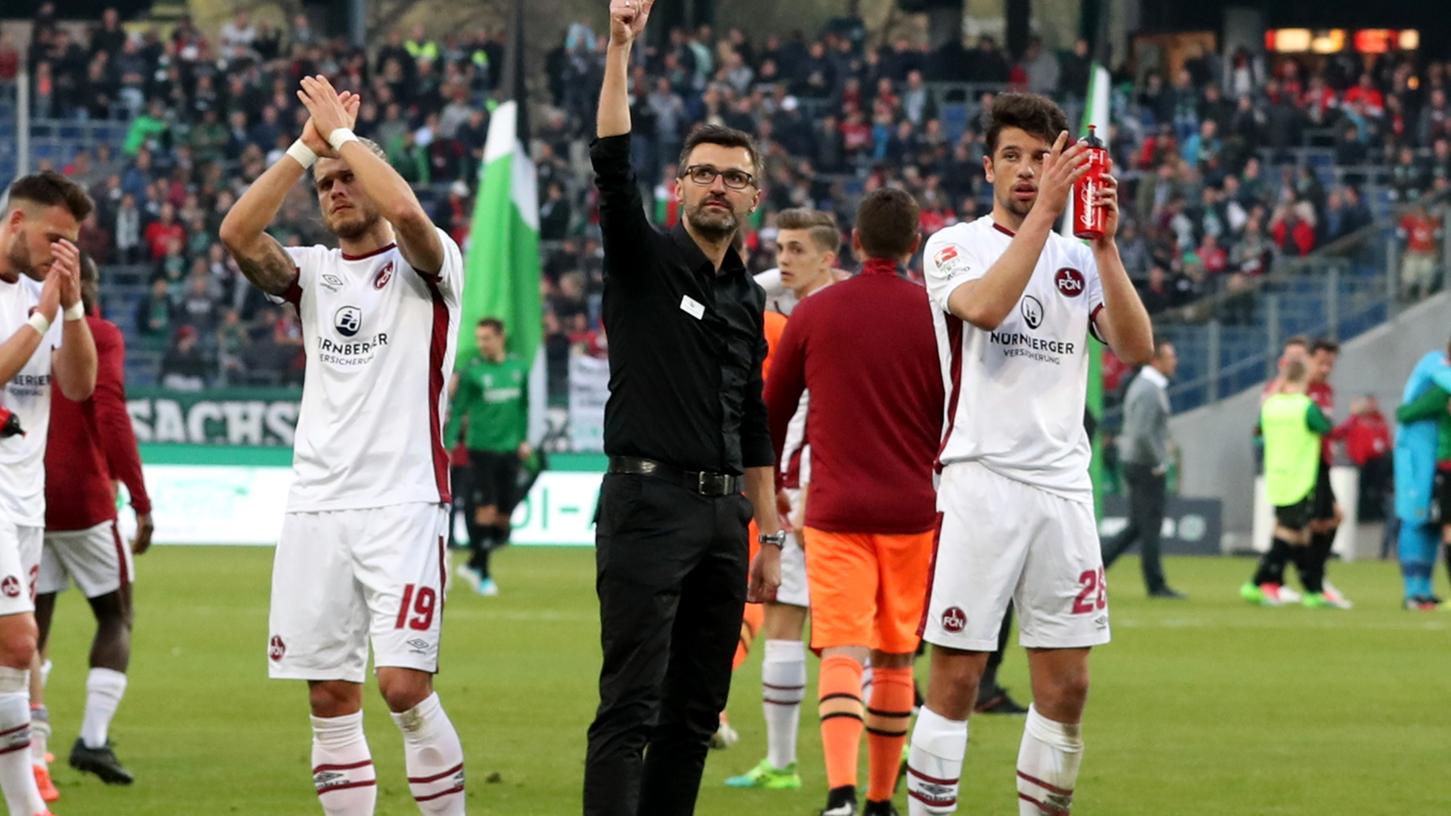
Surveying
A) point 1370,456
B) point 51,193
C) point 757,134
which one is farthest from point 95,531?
point 757,134

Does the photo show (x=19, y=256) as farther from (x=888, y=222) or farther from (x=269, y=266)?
(x=888, y=222)

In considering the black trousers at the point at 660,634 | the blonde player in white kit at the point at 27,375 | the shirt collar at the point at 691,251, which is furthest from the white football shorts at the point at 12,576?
the shirt collar at the point at 691,251

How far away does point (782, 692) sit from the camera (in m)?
10.1

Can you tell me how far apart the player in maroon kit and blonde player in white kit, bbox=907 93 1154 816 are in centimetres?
431

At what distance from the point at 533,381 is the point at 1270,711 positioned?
15647 millimetres

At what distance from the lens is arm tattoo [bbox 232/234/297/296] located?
7.30 meters

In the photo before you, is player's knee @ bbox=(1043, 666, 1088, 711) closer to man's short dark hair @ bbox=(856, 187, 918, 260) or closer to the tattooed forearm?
man's short dark hair @ bbox=(856, 187, 918, 260)

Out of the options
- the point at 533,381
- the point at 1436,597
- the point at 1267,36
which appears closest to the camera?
the point at 1436,597

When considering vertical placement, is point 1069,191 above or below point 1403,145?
below

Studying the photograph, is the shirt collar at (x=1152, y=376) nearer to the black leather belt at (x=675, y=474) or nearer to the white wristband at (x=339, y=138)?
the black leather belt at (x=675, y=474)

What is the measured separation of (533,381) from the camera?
91.5ft

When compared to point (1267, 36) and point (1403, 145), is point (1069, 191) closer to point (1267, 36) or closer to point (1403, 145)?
point (1403, 145)

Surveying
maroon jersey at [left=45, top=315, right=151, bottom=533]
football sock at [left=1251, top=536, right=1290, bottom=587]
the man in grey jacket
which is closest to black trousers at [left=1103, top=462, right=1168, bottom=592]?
the man in grey jacket

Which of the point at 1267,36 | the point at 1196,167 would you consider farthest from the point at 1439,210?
the point at 1267,36
